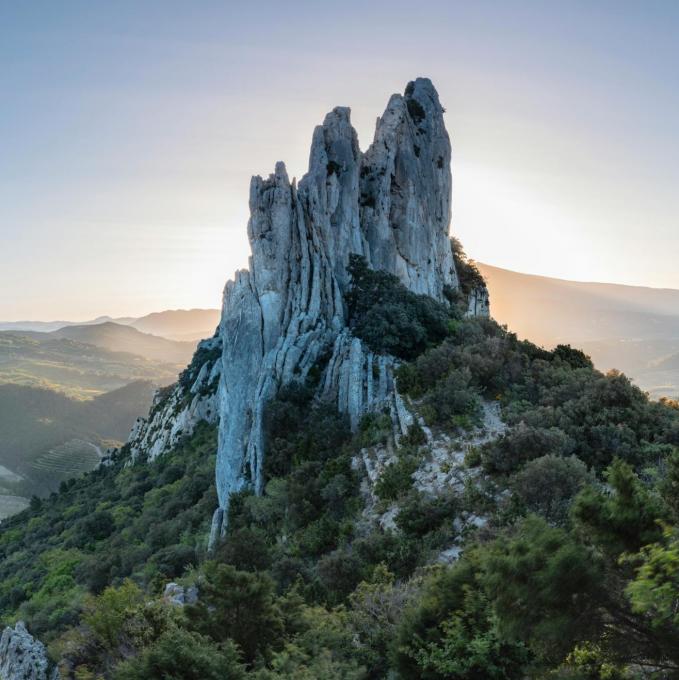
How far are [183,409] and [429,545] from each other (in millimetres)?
51315

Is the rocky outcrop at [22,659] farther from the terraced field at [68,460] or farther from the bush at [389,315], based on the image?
the terraced field at [68,460]

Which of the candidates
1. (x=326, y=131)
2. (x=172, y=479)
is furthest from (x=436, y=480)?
(x=172, y=479)

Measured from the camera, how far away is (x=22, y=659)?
44.4 ft

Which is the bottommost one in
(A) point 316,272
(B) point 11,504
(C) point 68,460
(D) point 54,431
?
(B) point 11,504

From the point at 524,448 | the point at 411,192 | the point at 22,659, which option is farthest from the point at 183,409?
the point at 524,448

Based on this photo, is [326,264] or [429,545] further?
[326,264]

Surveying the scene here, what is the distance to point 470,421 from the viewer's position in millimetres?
19969

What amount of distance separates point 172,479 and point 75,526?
33.5ft

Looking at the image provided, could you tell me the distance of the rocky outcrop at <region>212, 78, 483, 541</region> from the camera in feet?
90.6

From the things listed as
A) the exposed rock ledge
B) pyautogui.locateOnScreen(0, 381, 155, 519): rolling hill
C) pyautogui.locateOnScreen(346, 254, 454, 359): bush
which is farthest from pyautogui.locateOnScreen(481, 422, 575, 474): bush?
pyautogui.locateOnScreen(0, 381, 155, 519): rolling hill

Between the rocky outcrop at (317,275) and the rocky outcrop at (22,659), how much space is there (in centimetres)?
1197

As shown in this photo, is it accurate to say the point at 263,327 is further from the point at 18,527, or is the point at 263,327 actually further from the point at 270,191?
the point at 18,527

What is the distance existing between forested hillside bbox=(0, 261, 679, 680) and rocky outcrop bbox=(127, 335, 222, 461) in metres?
21.1

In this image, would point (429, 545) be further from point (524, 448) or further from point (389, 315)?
point (389, 315)
